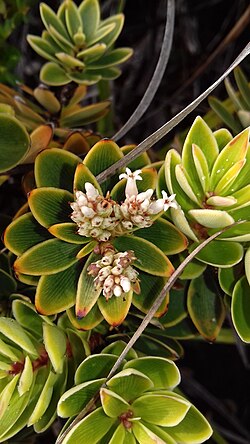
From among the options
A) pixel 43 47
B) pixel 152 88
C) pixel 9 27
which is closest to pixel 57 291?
pixel 152 88

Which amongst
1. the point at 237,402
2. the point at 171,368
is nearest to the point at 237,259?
the point at 171,368

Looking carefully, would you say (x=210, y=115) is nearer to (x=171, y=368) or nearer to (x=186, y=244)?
(x=186, y=244)

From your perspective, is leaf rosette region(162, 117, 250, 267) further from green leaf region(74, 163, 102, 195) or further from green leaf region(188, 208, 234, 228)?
green leaf region(74, 163, 102, 195)

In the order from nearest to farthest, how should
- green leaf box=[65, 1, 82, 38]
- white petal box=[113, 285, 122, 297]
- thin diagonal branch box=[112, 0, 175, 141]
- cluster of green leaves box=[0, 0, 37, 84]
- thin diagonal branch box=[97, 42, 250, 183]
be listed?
white petal box=[113, 285, 122, 297]
thin diagonal branch box=[97, 42, 250, 183]
thin diagonal branch box=[112, 0, 175, 141]
green leaf box=[65, 1, 82, 38]
cluster of green leaves box=[0, 0, 37, 84]

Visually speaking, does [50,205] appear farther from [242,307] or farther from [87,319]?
[242,307]

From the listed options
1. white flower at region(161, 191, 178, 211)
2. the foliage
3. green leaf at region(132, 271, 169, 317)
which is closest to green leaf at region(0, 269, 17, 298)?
the foliage

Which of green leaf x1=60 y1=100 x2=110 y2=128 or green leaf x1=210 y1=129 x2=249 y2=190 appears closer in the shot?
green leaf x1=210 y1=129 x2=249 y2=190
